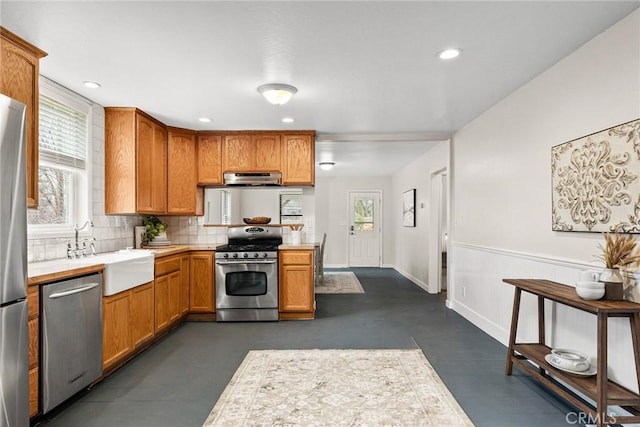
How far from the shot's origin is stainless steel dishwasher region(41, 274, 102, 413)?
2111 mm

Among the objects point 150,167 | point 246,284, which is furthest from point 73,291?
point 246,284

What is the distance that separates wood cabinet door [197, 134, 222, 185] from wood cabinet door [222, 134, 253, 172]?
0.11 m

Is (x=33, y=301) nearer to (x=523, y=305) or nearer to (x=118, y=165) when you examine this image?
(x=118, y=165)

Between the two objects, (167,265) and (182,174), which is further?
(182,174)

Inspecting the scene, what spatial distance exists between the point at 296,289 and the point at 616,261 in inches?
122

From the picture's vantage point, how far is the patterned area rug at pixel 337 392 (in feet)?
6.97

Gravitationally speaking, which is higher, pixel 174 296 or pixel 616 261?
pixel 616 261

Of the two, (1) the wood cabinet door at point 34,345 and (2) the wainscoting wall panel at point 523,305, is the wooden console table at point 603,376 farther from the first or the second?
(1) the wood cabinet door at point 34,345

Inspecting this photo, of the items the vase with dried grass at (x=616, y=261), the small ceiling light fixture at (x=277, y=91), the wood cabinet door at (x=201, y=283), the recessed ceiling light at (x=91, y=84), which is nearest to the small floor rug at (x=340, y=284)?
the wood cabinet door at (x=201, y=283)

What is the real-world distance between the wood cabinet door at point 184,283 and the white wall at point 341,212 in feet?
16.3

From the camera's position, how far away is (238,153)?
4.63m

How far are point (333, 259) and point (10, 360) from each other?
24.8 feet

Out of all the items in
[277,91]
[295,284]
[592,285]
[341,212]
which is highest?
[277,91]

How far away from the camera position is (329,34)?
2.18 meters
